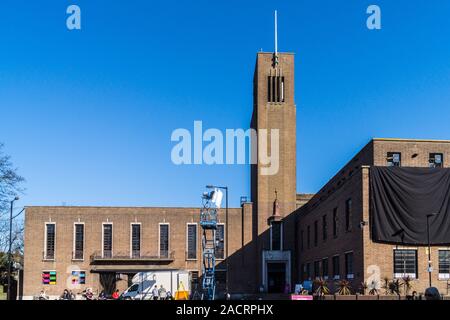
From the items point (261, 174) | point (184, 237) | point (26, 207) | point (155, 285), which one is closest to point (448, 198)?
point (155, 285)

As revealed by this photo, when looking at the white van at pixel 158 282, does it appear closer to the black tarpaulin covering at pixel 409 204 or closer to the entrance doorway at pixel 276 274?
the black tarpaulin covering at pixel 409 204

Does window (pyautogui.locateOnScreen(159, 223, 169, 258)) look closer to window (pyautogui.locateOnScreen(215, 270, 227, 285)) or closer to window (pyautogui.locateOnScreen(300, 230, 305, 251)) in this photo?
window (pyautogui.locateOnScreen(215, 270, 227, 285))

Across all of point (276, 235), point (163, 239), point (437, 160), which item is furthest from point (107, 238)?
point (437, 160)

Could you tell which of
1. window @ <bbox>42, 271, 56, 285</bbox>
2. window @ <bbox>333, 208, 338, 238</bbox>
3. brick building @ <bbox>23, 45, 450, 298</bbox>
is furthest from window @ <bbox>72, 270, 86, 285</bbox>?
window @ <bbox>333, 208, 338, 238</bbox>

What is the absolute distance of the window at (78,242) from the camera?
68.6m

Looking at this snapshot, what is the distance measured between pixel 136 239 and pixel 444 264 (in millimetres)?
40765

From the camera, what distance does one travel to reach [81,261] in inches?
2694

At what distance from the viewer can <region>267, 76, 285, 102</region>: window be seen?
227 feet

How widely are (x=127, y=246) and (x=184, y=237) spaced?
6.91m

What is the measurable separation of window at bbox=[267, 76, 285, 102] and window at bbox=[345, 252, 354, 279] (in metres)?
30.3

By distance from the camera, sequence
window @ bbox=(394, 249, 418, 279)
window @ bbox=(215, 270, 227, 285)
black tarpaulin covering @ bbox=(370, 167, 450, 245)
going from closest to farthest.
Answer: window @ bbox=(394, 249, 418, 279)
black tarpaulin covering @ bbox=(370, 167, 450, 245)
window @ bbox=(215, 270, 227, 285)

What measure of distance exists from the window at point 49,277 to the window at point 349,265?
3845 cm

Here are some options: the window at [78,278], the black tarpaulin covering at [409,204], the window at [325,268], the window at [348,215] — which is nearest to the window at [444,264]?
the black tarpaulin covering at [409,204]
